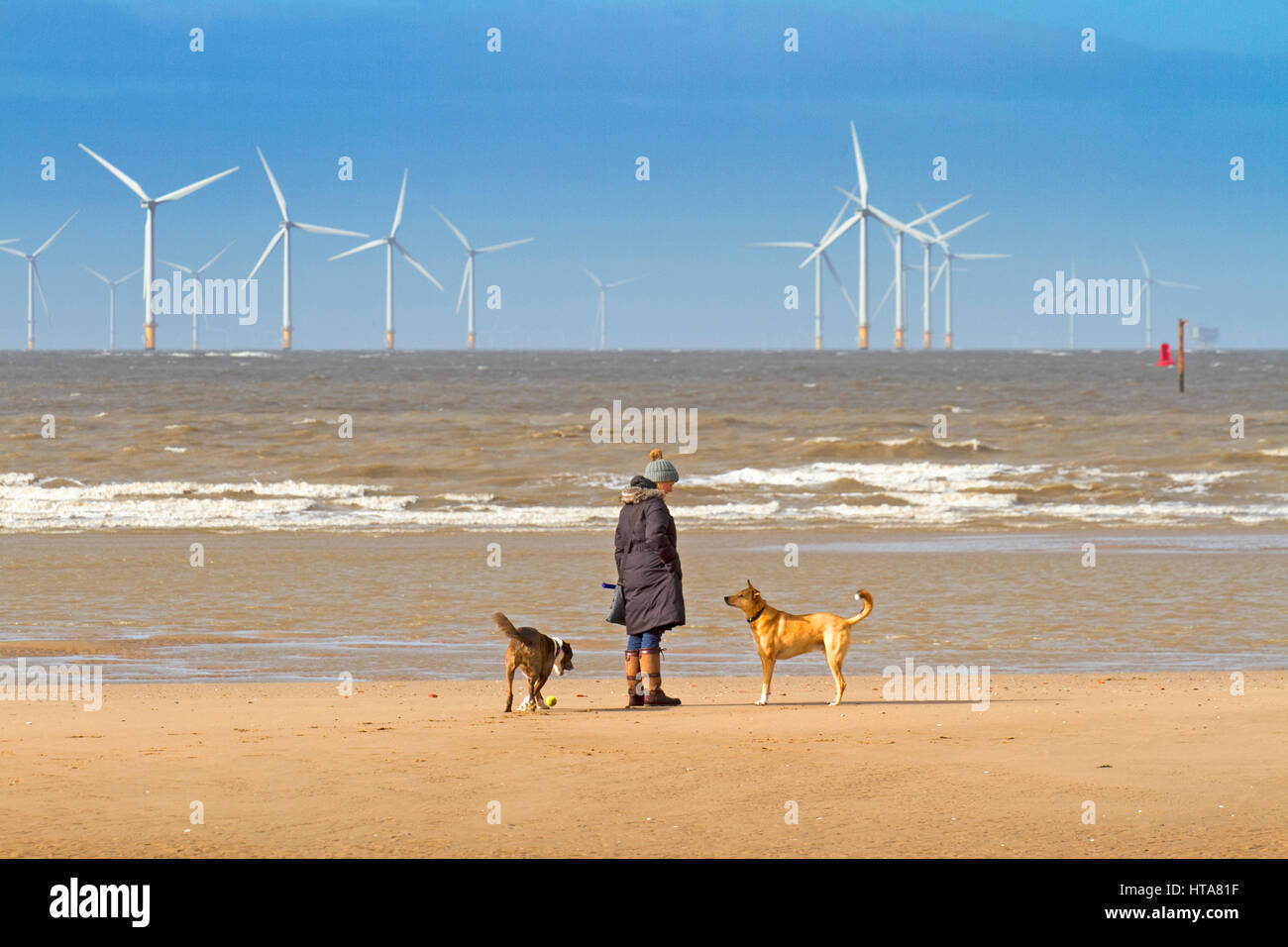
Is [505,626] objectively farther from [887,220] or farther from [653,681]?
[887,220]

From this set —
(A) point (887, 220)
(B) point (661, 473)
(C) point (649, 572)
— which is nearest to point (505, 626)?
(C) point (649, 572)

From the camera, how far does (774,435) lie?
60.0 metres

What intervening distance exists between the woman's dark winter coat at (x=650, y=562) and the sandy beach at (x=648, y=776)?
763 mm

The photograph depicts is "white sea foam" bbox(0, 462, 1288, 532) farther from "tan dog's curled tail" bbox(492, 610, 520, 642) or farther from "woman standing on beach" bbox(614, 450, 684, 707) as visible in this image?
"tan dog's curled tail" bbox(492, 610, 520, 642)

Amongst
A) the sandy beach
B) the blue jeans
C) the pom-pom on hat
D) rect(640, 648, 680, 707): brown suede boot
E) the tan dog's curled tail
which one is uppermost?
the pom-pom on hat

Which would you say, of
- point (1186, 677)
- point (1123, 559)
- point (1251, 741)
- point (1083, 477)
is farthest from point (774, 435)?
point (1251, 741)

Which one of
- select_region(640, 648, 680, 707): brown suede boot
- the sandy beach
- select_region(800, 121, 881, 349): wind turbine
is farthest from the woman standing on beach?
select_region(800, 121, 881, 349): wind turbine

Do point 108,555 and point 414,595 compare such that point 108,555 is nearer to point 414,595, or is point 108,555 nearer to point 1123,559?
point 414,595

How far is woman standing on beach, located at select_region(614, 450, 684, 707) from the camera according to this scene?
39.1 feet

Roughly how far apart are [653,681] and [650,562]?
974mm

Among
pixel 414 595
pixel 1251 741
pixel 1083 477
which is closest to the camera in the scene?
pixel 1251 741
